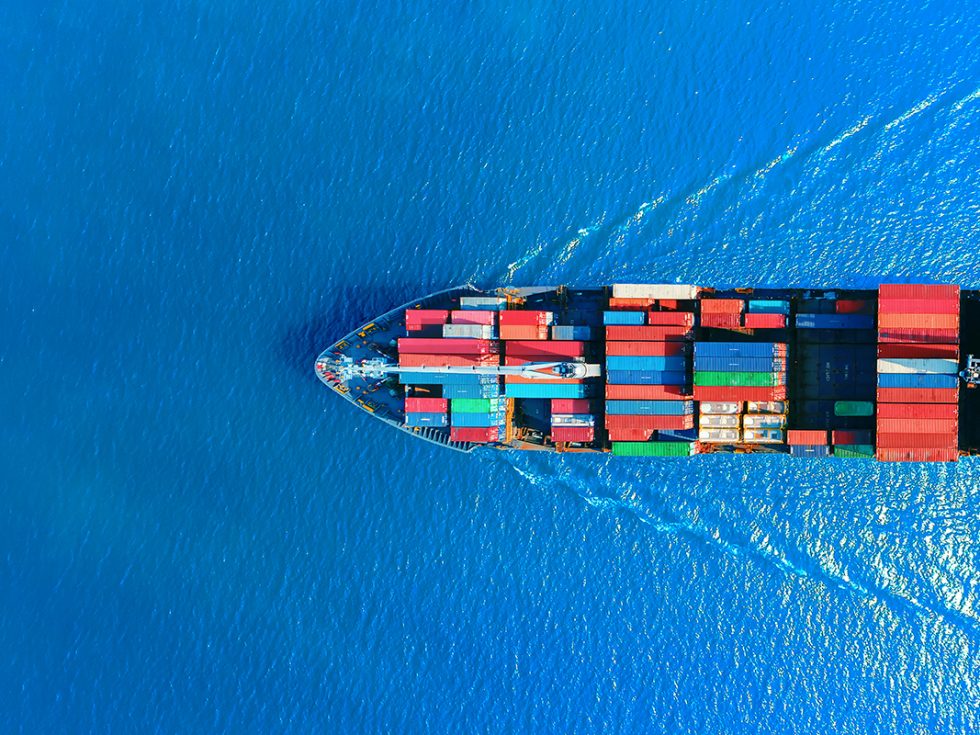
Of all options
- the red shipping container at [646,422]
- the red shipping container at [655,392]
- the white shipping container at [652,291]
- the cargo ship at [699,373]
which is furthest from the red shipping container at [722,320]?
the red shipping container at [646,422]

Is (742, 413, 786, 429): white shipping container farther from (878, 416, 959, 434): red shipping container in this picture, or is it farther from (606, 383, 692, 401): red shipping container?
(878, 416, 959, 434): red shipping container

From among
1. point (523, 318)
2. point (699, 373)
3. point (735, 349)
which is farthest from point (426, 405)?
point (735, 349)

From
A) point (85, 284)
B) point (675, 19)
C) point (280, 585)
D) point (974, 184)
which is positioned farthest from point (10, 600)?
point (974, 184)

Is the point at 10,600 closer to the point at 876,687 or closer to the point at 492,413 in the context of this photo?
the point at 492,413

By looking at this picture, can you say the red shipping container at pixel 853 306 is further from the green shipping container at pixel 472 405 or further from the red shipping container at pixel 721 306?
the green shipping container at pixel 472 405

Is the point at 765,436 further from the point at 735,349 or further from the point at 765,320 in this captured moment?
the point at 765,320

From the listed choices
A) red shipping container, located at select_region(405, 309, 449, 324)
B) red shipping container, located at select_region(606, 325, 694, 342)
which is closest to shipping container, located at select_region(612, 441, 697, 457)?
red shipping container, located at select_region(606, 325, 694, 342)
